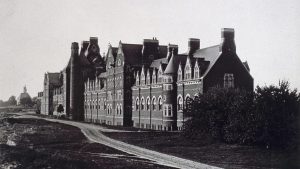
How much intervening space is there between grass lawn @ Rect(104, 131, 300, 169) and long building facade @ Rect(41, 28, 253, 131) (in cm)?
702

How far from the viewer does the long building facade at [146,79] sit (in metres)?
49.5

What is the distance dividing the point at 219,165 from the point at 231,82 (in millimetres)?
27184

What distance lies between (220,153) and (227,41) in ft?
74.4

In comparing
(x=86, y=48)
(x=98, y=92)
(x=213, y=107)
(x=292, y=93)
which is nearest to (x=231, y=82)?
(x=213, y=107)

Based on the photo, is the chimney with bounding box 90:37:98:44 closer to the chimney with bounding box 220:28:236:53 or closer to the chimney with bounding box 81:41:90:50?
the chimney with bounding box 81:41:90:50

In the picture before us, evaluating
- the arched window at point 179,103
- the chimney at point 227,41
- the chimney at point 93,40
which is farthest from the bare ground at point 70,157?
the chimney at point 93,40

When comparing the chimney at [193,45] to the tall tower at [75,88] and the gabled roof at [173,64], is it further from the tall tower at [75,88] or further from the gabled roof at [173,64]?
the tall tower at [75,88]

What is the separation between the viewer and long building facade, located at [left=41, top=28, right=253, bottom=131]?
49.5 metres

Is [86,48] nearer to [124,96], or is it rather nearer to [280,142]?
[124,96]

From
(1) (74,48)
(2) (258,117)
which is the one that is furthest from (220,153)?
(1) (74,48)

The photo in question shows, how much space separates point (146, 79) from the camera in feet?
204

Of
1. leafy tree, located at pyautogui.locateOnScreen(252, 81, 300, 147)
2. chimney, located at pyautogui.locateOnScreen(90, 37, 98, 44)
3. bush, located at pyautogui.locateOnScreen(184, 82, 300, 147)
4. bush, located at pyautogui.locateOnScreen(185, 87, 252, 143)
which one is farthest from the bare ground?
chimney, located at pyautogui.locateOnScreen(90, 37, 98, 44)

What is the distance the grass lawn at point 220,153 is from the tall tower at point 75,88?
177ft

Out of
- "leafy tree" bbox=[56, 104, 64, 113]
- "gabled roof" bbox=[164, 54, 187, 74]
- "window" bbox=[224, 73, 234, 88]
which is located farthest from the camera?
"leafy tree" bbox=[56, 104, 64, 113]
